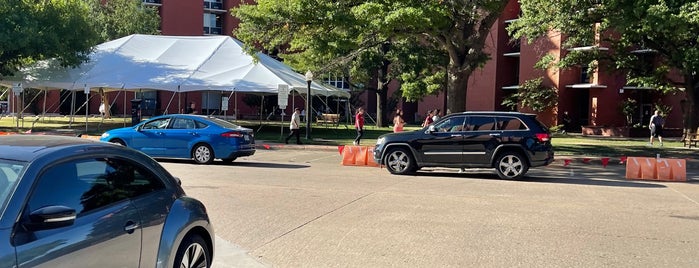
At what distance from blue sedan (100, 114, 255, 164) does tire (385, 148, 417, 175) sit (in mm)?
4256

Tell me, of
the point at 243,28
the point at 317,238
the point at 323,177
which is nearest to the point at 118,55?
the point at 243,28

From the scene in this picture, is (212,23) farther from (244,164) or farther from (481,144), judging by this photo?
(481,144)

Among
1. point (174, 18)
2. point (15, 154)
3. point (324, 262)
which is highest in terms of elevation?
point (174, 18)

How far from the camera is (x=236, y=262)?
244 inches

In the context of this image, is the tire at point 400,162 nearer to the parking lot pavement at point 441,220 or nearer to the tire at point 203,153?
the parking lot pavement at point 441,220

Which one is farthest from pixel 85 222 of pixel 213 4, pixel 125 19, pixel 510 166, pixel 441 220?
pixel 213 4

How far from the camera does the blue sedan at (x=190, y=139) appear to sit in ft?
54.3

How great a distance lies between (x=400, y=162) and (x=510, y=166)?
2.75 meters

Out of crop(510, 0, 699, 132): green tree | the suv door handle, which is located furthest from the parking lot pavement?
crop(510, 0, 699, 132): green tree

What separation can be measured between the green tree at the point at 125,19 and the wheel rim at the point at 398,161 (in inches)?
1768

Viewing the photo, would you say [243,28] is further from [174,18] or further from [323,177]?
[174,18]

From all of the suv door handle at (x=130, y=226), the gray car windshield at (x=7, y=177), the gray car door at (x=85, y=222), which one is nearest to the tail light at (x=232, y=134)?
the gray car door at (x=85, y=222)

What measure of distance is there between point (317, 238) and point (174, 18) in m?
61.6

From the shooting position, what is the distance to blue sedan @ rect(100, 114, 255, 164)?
54.3 feet
